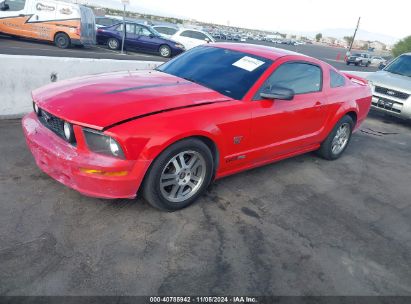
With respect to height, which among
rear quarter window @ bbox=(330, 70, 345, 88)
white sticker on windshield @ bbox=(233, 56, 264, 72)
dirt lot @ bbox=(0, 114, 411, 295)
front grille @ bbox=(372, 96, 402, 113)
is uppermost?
white sticker on windshield @ bbox=(233, 56, 264, 72)

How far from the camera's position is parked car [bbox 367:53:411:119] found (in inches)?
304

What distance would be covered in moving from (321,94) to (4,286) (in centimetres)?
396

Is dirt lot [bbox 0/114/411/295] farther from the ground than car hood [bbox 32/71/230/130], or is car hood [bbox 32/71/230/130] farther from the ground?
car hood [bbox 32/71/230/130]

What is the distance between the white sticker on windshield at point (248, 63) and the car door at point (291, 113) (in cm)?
21

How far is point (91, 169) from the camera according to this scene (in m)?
2.77

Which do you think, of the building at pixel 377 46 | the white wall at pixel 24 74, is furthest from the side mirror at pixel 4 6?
the building at pixel 377 46

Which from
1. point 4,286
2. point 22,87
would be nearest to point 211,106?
point 4,286

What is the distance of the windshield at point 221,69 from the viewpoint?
12.1 ft

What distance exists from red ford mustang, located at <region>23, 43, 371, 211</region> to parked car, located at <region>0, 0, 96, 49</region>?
1163cm

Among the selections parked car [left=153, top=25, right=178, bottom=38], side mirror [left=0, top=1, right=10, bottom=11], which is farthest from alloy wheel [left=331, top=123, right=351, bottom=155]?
parked car [left=153, top=25, right=178, bottom=38]

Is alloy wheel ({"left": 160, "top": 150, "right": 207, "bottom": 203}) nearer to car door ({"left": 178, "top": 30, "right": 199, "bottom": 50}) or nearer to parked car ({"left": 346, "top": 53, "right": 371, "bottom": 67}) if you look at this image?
car door ({"left": 178, "top": 30, "right": 199, "bottom": 50})

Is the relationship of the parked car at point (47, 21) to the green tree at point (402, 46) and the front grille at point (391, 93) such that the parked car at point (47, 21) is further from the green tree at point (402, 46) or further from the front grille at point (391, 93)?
the green tree at point (402, 46)

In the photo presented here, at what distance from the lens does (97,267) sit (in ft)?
8.20

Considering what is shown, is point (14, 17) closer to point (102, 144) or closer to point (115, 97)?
point (115, 97)
